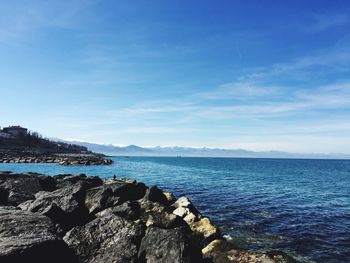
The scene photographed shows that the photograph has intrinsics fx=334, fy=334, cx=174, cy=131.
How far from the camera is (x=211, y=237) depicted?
16.7 meters

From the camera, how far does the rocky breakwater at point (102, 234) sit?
9.78 meters

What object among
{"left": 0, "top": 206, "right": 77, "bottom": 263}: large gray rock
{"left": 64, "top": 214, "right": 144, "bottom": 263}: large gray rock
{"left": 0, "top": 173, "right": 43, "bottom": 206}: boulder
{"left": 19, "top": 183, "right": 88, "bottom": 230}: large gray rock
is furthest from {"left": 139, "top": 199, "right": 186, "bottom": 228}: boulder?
{"left": 0, "top": 173, "right": 43, "bottom": 206}: boulder

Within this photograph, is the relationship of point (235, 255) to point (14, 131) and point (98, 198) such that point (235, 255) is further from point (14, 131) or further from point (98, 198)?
point (14, 131)

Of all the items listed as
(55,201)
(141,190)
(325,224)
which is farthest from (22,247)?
(325,224)

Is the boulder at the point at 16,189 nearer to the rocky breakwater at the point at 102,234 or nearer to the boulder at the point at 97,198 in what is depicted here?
the rocky breakwater at the point at 102,234

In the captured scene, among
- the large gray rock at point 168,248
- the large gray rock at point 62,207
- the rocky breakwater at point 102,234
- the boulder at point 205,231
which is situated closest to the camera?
the rocky breakwater at point 102,234

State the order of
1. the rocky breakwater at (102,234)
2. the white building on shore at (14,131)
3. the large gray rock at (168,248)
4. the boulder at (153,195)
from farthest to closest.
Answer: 1. the white building on shore at (14,131)
2. the boulder at (153,195)
3. the large gray rock at (168,248)
4. the rocky breakwater at (102,234)

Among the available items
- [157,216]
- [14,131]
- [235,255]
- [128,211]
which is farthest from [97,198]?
[14,131]

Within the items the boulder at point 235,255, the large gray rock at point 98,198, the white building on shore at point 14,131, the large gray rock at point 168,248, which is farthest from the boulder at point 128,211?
the white building on shore at point 14,131

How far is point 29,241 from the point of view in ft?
30.6

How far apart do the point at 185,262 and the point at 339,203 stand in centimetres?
3438

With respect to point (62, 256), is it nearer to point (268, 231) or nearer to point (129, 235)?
point (129, 235)

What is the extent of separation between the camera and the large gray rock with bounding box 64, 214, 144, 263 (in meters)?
11.8

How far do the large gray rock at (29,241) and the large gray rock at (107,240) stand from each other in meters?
1.19
